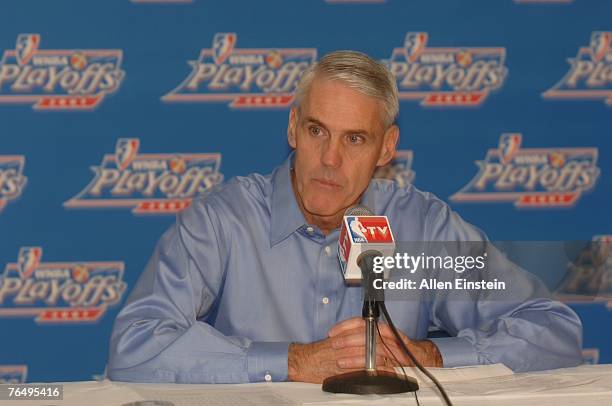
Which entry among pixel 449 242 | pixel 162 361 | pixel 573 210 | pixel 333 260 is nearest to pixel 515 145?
pixel 573 210

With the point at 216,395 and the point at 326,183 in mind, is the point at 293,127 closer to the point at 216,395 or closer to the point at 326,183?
the point at 326,183

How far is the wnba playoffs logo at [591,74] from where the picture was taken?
5.11m

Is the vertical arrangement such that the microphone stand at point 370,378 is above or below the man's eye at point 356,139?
below

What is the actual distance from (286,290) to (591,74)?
2.63 metres

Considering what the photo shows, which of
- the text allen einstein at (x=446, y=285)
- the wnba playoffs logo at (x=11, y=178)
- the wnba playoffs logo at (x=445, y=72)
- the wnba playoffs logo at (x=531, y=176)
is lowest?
the text allen einstein at (x=446, y=285)

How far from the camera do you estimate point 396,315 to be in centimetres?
328

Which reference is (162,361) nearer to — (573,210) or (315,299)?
(315,299)

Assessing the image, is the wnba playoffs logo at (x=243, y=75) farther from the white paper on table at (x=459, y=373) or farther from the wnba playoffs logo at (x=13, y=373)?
the white paper on table at (x=459, y=373)

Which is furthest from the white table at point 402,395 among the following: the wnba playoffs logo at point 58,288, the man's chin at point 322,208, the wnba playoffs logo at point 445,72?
the wnba playoffs logo at point 445,72

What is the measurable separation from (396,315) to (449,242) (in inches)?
14.2

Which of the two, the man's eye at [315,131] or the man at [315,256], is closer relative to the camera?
the man at [315,256]

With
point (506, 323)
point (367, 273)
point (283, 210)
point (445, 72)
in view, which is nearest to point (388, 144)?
point (283, 210)

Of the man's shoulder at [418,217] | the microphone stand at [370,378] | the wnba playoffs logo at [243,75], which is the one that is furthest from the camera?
Result: the wnba playoffs logo at [243,75]

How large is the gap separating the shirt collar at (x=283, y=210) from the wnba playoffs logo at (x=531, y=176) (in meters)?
1.80
